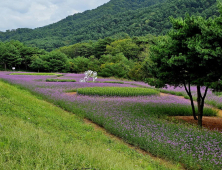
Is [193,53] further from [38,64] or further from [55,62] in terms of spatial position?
[38,64]

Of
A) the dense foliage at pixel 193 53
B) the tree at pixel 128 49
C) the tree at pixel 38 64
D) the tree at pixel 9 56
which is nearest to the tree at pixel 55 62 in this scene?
the tree at pixel 38 64

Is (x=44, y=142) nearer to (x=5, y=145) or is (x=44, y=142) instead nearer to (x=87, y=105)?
(x=5, y=145)

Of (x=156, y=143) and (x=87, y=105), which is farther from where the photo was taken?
(x=87, y=105)

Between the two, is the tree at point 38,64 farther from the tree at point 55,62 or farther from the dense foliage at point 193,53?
the dense foliage at point 193,53

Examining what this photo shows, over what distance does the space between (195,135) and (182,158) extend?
1272 mm

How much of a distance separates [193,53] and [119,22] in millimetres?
109451

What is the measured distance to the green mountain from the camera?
77062mm

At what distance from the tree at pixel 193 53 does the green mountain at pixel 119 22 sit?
2317 inches

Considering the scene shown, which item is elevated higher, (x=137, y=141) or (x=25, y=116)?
(x=25, y=116)

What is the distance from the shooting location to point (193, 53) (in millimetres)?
6738

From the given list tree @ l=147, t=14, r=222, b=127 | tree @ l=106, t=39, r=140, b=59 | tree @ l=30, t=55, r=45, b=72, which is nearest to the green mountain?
tree @ l=106, t=39, r=140, b=59

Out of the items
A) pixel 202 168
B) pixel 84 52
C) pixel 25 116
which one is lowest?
pixel 202 168

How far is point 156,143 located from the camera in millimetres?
5430

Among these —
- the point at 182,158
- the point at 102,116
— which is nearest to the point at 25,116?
the point at 102,116
